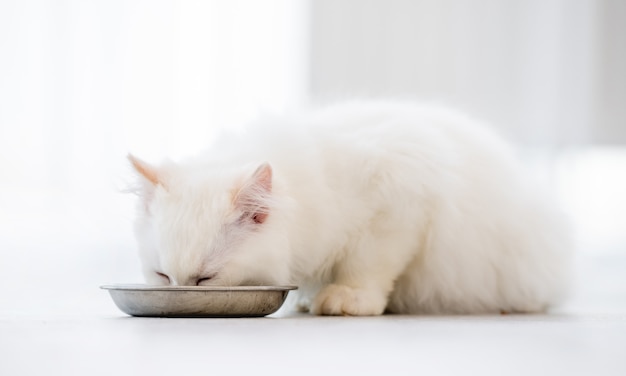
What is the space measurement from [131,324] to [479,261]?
4.00ft

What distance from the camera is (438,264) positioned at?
2980 millimetres

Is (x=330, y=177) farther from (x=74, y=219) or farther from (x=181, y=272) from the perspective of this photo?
(x=74, y=219)

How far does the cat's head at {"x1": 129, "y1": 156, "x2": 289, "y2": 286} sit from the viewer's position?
2416 millimetres

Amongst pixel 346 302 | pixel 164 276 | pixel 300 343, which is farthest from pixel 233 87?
pixel 300 343

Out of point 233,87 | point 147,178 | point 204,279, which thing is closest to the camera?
point 204,279

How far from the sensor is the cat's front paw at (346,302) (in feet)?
9.11

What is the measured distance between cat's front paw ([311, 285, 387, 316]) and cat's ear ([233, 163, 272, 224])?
40cm

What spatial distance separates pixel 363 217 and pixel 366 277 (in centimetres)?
18

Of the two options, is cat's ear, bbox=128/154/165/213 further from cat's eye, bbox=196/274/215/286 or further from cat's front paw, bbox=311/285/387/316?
cat's front paw, bbox=311/285/387/316

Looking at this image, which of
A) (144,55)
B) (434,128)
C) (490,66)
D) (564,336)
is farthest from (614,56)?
(564,336)

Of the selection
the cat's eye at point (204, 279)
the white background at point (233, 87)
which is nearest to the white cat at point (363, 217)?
the cat's eye at point (204, 279)

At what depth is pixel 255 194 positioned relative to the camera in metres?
2.49

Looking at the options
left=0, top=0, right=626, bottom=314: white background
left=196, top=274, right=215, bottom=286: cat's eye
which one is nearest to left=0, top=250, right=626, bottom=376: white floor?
left=196, top=274, right=215, bottom=286: cat's eye

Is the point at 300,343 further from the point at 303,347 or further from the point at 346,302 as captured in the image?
the point at 346,302
